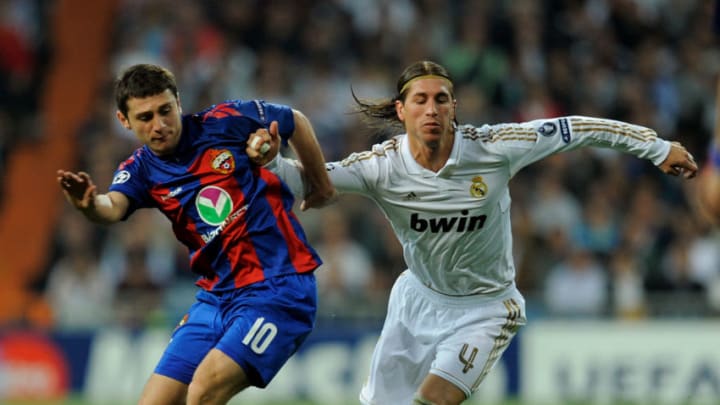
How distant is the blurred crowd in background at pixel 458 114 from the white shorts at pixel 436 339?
4.81m

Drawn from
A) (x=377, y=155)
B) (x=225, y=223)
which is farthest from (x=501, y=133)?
(x=225, y=223)

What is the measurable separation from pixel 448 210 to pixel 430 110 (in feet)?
1.80

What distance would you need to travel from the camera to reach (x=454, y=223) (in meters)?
6.72

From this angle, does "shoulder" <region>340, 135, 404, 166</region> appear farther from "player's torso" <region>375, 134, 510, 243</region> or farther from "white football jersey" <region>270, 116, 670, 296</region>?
"player's torso" <region>375, 134, 510, 243</region>

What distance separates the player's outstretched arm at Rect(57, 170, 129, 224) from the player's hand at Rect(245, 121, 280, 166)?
689 millimetres

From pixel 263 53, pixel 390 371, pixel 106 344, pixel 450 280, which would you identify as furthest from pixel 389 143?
pixel 263 53

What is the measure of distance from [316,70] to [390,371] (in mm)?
7766

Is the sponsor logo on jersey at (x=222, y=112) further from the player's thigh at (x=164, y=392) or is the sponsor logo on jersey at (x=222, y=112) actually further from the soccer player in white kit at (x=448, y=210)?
the player's thigh at (x=164, y=392)

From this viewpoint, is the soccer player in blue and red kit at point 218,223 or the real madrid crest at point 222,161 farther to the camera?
the real madrid crest at point 222,161

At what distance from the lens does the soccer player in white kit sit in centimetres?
666

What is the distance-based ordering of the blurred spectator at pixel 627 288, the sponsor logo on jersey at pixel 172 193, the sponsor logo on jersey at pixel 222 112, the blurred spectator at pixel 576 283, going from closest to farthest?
the sponsor logo on jersey at pixel 172 193, the sponsor logo on jersey at pixel 222 112, the blurred spectator at pixel 627 288, the blurred spectator at pixel 576 283

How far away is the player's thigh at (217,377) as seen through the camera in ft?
19.0

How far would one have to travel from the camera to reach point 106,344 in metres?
12.0

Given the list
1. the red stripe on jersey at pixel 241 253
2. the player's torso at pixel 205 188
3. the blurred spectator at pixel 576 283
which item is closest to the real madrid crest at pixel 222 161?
the player's torso at pixel 205 188
